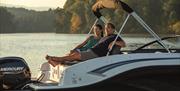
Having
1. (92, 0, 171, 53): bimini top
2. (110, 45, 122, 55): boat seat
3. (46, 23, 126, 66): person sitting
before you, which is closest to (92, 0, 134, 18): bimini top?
(92, 0, 171, 53): bimini top

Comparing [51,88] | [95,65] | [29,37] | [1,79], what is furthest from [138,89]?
[29,37]

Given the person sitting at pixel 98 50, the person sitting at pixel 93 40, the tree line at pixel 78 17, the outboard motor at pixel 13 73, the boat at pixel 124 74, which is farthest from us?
the tree line at pixel 78 17

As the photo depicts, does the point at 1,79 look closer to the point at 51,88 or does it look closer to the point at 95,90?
the point at 51,88

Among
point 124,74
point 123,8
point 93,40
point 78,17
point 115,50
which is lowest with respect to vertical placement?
point 124,74

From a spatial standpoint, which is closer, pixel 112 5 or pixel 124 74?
pixel 124 74

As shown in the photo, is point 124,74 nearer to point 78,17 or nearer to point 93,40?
point 93,40

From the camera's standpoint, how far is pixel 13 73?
550 cm

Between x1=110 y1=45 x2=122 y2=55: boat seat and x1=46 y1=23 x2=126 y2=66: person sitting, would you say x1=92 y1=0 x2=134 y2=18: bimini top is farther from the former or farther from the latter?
x1=110 y1=45 x2=122 y2=55: boat seat

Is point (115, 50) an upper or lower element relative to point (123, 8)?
lower

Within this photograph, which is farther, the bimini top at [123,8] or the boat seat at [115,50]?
the boat seat at [115,50]

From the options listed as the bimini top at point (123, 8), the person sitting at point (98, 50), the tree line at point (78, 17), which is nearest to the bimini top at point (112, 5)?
the bimini top at point (123, 8)

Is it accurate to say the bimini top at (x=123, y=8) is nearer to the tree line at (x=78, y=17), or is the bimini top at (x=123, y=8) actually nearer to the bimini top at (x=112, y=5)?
the bimini top at (x=112, y=5)

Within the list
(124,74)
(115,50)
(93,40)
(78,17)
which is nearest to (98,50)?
(115,50)

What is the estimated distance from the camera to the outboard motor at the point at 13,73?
5418mm
